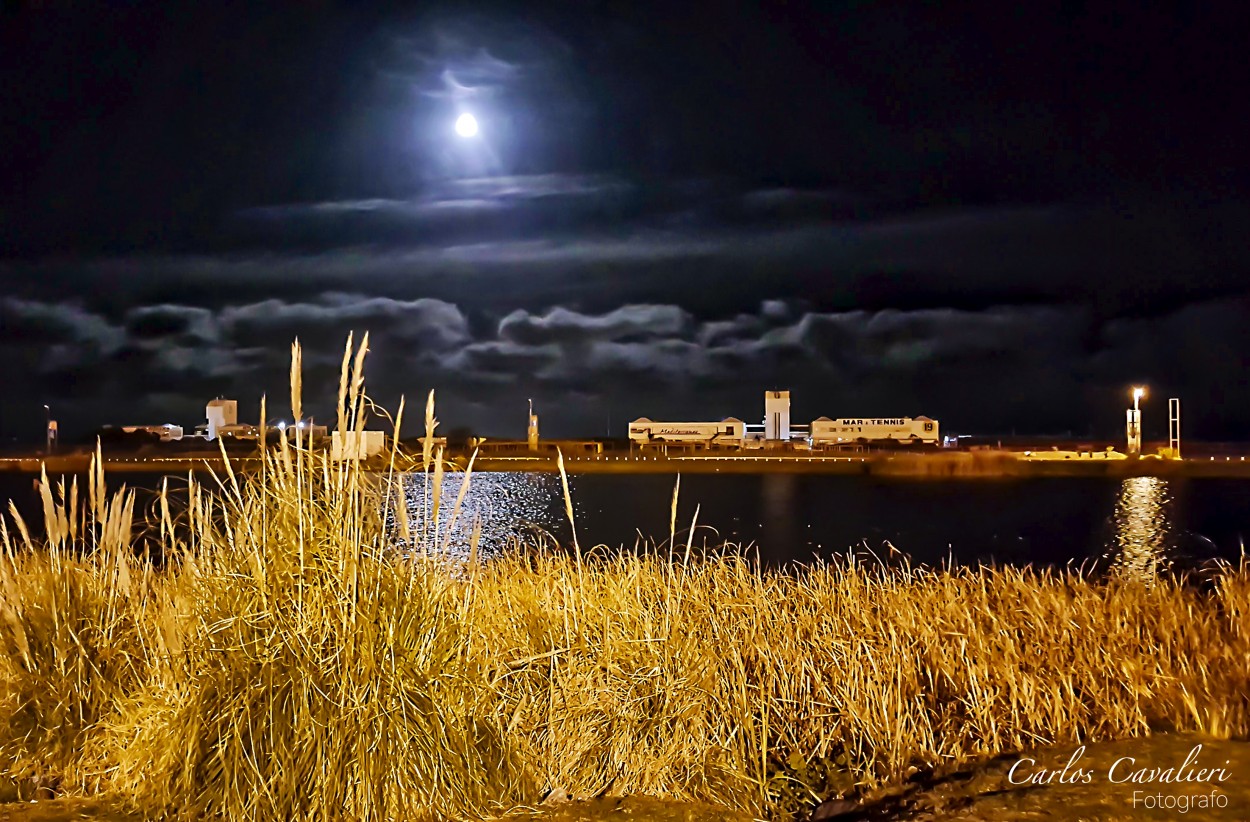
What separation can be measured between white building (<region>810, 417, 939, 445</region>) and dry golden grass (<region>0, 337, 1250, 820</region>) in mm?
137091

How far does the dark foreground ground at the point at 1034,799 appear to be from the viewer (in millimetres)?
4098

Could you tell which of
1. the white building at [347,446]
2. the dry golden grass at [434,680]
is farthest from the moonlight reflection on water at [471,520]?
the white building at [347,446]

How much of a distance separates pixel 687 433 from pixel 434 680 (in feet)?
447

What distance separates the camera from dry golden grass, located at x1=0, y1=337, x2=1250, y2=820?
402 cm

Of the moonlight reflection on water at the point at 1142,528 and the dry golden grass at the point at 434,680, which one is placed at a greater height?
the dry golden grass at the point at 434,680

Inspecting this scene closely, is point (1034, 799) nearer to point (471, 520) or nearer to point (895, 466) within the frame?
point (471, 520)

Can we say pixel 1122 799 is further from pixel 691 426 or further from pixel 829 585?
pixel 691 426

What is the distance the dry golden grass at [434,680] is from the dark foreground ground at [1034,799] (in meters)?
0.18

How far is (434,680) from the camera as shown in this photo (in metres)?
4.17

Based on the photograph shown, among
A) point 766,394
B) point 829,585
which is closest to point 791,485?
point 766,394

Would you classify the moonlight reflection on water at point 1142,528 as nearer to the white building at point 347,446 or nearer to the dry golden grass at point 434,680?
the dry golden grass at point 434,680

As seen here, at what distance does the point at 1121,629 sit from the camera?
280 inches

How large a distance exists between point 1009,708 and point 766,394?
124331 millimetres

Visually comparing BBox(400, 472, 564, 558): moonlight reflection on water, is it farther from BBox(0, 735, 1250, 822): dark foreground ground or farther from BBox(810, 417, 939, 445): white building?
BBox(810, 417, 939, 445): white building
